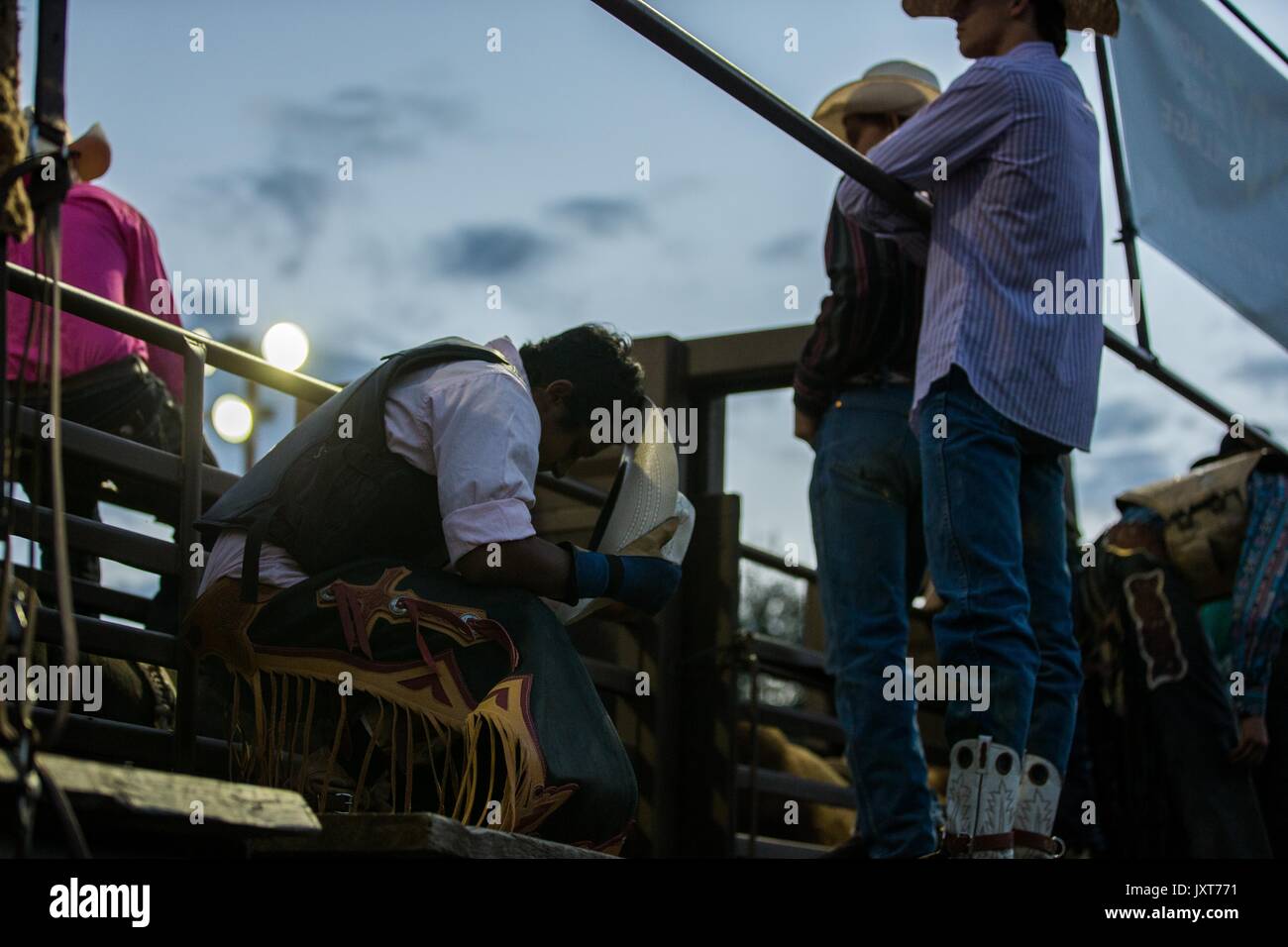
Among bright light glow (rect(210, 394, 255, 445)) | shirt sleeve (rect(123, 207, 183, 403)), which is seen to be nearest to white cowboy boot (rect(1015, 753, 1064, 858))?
shirt sleeve (rect(123, 207, 183, 403))

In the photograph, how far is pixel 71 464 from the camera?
4.48m

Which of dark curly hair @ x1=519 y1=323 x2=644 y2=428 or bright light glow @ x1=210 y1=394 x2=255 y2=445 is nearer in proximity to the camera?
dark curly hair @ x1=519 y1=323 x2=644 y2=428

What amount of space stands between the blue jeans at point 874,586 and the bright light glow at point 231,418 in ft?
17.3

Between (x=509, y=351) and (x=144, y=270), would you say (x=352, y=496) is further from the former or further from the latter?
(x=144, y=270)

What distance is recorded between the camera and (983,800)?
350 cm

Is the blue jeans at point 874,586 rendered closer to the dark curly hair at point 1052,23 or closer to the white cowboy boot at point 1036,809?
the white cowboy boot at point 1036,809

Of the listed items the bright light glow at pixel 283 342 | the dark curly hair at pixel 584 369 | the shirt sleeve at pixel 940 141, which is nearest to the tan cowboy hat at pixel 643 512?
the dark curly hair at pixel 584 369

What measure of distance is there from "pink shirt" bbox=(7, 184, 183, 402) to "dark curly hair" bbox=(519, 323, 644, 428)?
1.50 meters

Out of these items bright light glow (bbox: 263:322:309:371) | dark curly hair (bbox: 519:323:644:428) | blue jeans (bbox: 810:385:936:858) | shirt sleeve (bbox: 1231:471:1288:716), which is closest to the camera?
dark curly hair (bbox: 519:323:644:428)

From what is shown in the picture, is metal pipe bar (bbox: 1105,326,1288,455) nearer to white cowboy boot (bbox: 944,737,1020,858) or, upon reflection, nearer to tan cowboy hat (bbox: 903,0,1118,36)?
tan cowboy hat (bbox: 903,0,1118,36)

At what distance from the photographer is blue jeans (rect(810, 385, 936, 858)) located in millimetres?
4211

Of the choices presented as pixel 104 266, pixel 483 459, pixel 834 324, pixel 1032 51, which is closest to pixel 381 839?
pixel 483 459
